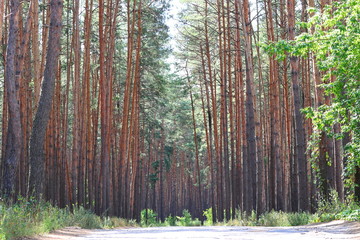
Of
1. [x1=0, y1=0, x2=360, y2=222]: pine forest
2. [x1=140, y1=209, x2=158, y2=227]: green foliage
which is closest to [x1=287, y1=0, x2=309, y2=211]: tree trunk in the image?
[x1=0, y1=0, x2=360, y2=222]: pine forest

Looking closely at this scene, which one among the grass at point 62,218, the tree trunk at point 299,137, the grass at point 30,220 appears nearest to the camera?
the grass at point 30,220

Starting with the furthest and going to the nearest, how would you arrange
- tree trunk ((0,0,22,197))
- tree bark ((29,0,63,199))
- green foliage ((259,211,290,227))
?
green foliage ((259,211,290,227)), tree trunk ((0,0,22,197)), tree bark ((29,0,63,199))

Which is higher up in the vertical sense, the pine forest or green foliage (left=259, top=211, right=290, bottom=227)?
the pine forest

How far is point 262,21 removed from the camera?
101 ft

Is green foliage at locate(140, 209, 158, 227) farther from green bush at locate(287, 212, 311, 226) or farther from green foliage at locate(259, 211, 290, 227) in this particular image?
green bush at locate(287, 212, 311, 226)

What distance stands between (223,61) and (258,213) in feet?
39.2

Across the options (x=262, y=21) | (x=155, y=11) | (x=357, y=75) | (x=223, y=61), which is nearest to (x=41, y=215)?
(x=357, y=75)

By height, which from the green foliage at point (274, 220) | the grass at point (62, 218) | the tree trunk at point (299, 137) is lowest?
the green foliage at point (274, 220)

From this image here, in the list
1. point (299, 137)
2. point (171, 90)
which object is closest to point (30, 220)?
point (299, 137)

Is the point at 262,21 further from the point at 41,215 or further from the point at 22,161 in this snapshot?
the point at 41,215

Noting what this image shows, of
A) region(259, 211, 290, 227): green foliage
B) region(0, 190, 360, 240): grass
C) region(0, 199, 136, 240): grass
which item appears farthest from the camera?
region(259, 211, 290, 227): green foliage

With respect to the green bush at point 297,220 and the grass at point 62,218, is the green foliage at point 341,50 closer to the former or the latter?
the grass at point 62,218

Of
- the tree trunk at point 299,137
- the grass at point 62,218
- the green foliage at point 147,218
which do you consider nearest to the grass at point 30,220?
the grass at point 62,218

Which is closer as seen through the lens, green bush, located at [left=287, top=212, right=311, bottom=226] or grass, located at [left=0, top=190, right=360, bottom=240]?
grass, located at [left=0, top=190, right=360, bottom=240]
